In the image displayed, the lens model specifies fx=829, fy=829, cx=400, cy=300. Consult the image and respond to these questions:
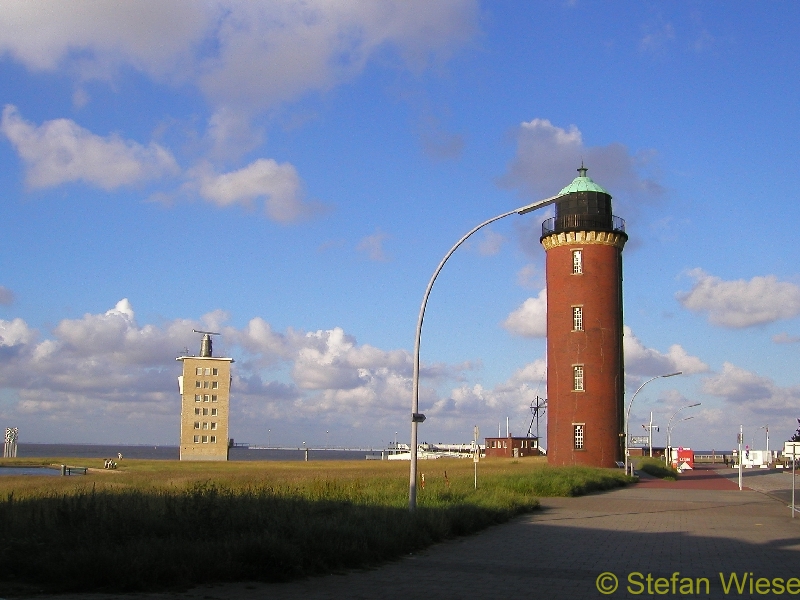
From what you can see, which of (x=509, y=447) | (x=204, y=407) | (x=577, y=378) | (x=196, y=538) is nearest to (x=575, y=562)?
(x=196, y=538)

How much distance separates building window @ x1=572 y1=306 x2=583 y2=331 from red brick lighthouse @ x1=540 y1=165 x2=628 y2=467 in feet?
0.22

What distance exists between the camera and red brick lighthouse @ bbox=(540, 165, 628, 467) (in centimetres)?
5416

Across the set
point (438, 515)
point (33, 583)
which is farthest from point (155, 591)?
point (438, 515)

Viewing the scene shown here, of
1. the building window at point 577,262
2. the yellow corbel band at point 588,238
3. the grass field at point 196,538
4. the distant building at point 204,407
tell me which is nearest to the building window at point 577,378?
the building window at point 577,262

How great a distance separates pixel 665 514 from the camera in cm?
2628

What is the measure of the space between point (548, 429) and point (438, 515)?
1546 inches

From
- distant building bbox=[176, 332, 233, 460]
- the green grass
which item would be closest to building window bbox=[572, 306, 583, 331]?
the green grass

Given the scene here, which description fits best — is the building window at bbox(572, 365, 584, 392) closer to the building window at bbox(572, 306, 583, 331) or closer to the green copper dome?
the building window at bbox(572, 306, 583, 331)

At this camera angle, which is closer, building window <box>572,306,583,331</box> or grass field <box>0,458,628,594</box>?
grass field <box>0,458,628,594</box>

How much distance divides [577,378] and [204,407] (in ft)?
168

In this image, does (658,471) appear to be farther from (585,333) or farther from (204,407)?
(204,407)

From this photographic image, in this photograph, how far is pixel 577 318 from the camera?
55031mm

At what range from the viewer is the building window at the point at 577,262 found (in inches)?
2186

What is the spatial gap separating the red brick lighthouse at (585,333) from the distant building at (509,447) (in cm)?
3730
